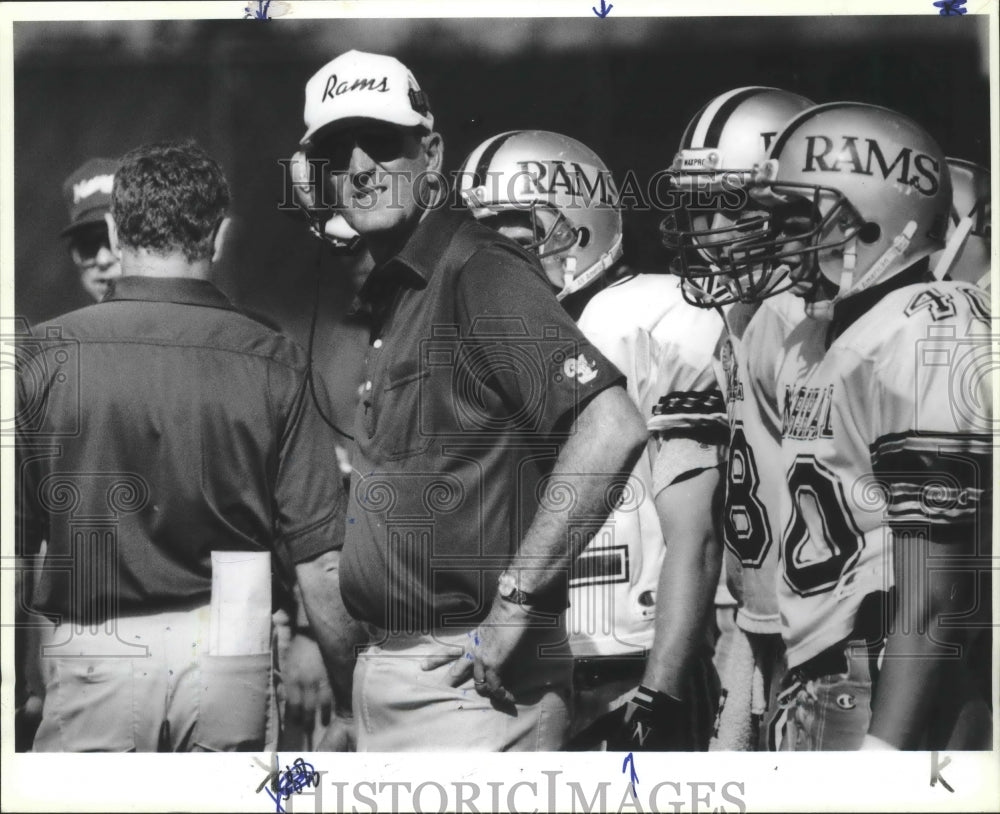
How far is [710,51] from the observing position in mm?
4484

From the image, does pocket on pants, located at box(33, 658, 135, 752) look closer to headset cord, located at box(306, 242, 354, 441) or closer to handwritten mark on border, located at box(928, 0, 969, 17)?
headset cord, located at box(306, 242, 354, 441)

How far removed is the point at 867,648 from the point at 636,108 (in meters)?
1.88

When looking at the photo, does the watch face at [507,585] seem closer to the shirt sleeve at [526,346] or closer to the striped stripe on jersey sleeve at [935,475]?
the shirt sleeve at [526,346]

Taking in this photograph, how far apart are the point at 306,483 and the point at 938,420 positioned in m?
2.01

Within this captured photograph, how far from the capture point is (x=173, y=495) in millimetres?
4285

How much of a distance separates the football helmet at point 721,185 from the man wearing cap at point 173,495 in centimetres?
131

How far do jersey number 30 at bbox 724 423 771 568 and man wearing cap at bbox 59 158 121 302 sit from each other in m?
2.11

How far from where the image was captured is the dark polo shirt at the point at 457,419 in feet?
13.7

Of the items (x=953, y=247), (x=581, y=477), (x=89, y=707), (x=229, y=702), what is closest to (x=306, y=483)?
(x=229, y=702)

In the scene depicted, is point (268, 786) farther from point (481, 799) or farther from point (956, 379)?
point (956, 379)

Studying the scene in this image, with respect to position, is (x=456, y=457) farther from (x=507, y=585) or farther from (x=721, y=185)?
(x=721, y=185)

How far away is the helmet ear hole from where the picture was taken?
4.26 meters

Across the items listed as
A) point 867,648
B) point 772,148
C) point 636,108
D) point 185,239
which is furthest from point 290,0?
point 867,648

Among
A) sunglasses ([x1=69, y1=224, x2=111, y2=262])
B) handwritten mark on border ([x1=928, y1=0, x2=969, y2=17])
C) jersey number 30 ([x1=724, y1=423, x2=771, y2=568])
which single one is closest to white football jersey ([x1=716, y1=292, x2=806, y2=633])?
jersey number 30 ([x1=724, y1=423, x2=771, y2=568])
